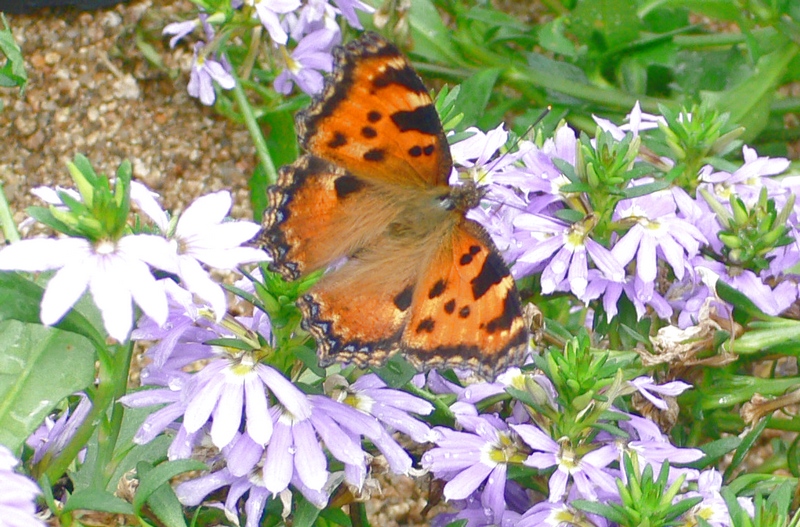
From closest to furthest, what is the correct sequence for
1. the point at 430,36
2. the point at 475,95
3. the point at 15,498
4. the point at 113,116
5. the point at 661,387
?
the point at 15,498 → the point at 661,387 → the point at 475,95 → the point at 430,36 → the point at 113,116

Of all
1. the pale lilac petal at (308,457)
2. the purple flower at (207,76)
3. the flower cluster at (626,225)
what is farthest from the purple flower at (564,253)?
the purple flower at (207,76)

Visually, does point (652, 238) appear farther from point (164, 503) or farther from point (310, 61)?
point (310, 61)

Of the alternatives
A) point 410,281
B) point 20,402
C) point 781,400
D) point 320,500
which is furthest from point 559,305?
point 20,402

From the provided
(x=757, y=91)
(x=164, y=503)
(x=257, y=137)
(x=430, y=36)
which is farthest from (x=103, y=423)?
(x=757, y=91)

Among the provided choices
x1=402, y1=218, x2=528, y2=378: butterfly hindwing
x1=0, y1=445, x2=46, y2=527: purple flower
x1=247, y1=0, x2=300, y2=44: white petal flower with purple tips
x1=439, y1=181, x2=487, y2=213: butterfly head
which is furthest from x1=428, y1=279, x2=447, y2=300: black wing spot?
x1=247, y1=0, x2=300, y2=44: white petal flower with purple tips

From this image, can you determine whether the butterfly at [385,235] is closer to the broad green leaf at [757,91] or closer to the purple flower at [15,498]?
the purple flower at [15,498]

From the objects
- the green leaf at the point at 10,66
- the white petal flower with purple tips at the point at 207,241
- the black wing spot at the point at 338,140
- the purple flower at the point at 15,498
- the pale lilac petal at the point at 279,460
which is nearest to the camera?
the purple flower at the point at 15,498

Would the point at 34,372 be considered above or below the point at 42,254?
below
